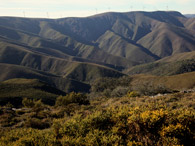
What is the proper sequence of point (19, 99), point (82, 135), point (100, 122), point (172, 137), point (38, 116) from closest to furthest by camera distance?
point (172, 137), point (82, 135), point (100, 122), point (38, 116), point (19, 99)

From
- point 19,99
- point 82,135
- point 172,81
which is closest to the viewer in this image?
point 82,135

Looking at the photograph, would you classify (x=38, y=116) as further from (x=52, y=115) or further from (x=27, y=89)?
(x=27, y=89)

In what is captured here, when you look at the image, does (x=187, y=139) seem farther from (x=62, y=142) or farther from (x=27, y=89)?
(x=27, y=89)

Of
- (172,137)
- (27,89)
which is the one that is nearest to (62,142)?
(172,137)

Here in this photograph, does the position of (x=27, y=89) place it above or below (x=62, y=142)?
above

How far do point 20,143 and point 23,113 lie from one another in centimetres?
1882

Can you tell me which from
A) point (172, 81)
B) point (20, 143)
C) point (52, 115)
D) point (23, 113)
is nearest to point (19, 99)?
point (23, 113)

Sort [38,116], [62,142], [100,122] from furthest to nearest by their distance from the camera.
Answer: [38,116], [100,122], [62,142]

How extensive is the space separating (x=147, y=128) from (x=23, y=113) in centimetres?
2485

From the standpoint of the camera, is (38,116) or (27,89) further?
(27,89)

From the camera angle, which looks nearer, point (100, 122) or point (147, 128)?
point (147, 128)

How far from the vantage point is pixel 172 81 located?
126750 mm

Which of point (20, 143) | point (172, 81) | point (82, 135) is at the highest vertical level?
point (172, 81)

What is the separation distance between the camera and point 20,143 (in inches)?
535
